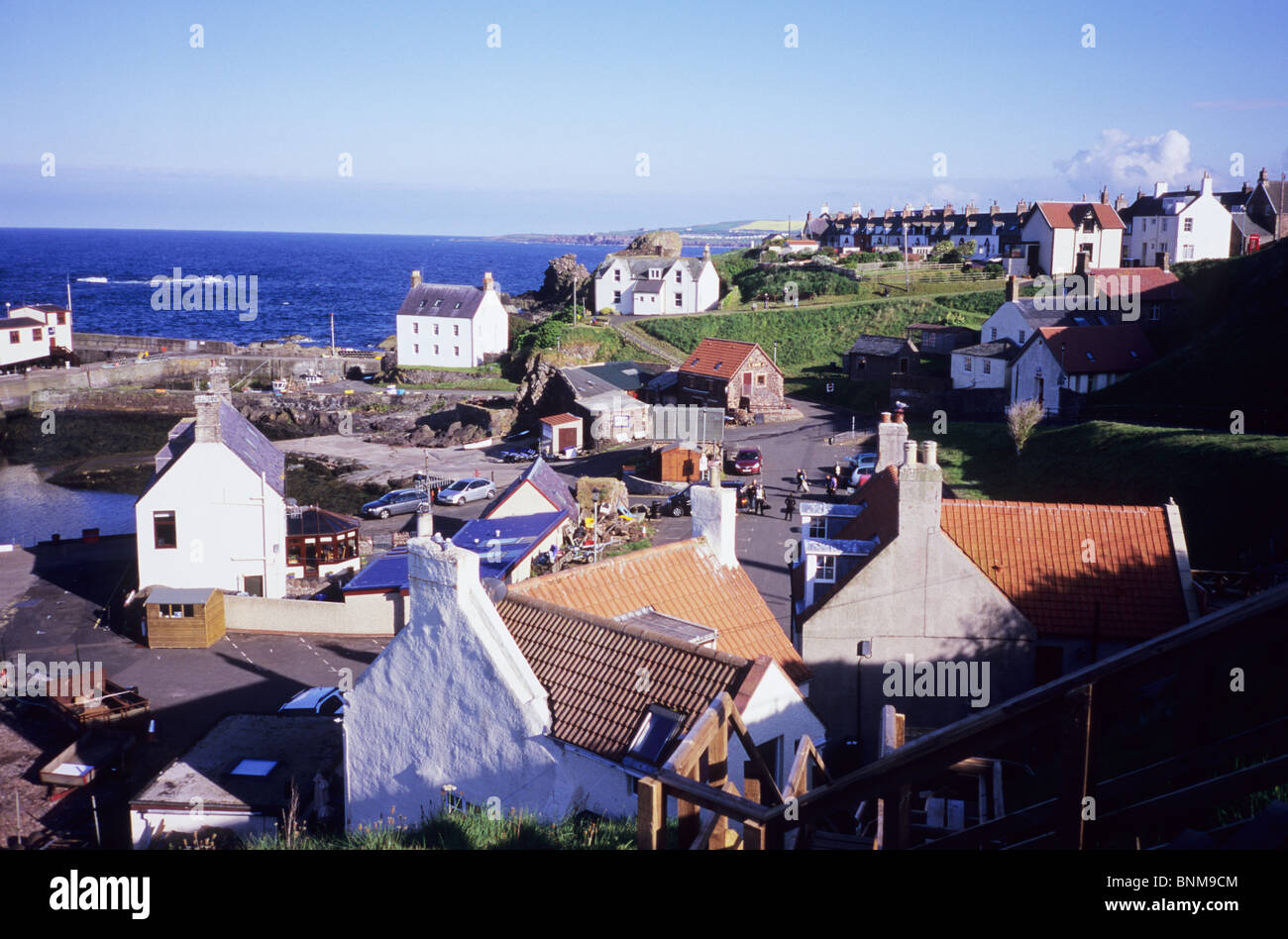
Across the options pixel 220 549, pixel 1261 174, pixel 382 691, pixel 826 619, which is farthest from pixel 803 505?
pixel 1261 174

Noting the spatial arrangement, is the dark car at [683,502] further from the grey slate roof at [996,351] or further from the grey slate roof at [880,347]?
the grey slate roof at [880,347]

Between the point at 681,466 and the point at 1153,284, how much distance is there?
32151 millimetres

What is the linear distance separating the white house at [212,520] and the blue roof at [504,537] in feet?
19.4

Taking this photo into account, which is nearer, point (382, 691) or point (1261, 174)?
point (382, 691)

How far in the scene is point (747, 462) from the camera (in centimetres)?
4831

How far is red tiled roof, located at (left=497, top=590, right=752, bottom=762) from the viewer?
38.2 ft

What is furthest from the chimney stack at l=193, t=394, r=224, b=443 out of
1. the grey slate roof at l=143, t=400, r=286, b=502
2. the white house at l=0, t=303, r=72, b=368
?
the white house at l=0, t=303, r=72, b=368

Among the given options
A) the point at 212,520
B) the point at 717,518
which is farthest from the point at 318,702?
the point at 717,518

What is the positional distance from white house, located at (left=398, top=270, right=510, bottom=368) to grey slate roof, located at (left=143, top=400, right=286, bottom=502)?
44887 millimetres

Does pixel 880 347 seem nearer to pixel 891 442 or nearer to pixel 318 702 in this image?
pixel 891 442
